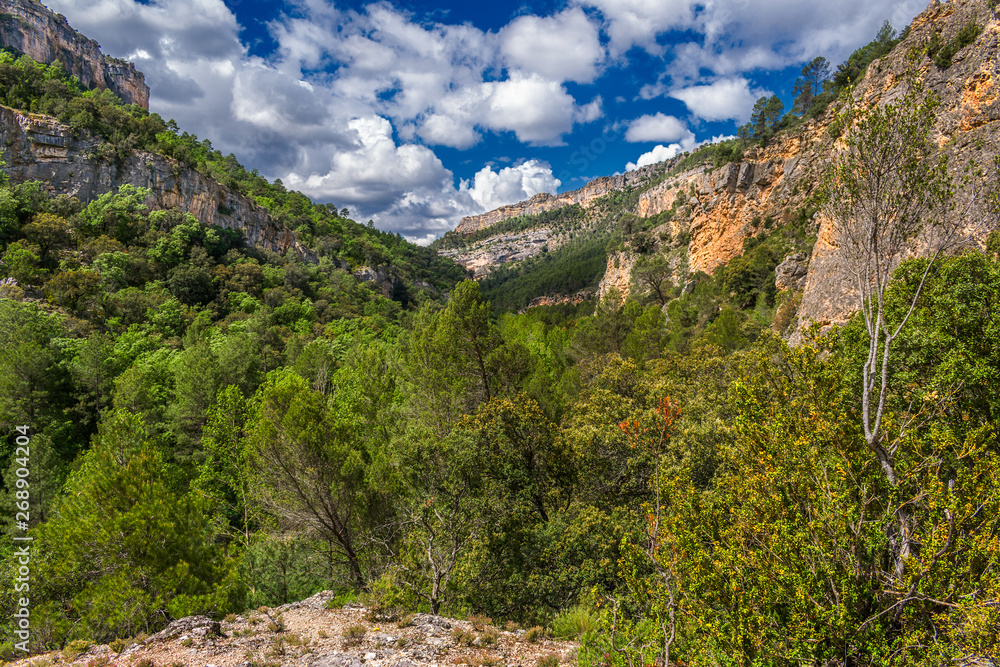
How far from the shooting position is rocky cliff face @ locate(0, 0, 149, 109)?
64.5 m

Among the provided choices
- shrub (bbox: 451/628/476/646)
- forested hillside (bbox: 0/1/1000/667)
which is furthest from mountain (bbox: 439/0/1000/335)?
shrub (bbox: 451/628/476/646)

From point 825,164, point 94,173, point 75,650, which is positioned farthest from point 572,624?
point 94,173

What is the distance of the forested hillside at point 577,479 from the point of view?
4219mm

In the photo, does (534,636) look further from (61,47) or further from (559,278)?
(61,47)

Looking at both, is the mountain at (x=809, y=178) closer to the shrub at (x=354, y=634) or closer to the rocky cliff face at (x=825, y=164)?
the rocky cliff face at (x=825, y=164)

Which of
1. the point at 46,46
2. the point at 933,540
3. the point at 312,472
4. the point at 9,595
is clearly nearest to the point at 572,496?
the point at 312,472

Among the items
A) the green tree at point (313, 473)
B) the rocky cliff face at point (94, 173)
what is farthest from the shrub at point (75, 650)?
the rocky cliff face at point (94, 173)

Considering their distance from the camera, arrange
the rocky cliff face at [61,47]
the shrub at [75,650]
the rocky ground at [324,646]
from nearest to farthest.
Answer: the rocky ground at [324,646], the shrub at [75,650], the rocky cliff face at [61,47]

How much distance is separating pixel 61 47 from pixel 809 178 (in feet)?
388

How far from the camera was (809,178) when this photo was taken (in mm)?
36688

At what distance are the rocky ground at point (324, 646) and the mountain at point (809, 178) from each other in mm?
8081

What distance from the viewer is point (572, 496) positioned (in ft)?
38.9

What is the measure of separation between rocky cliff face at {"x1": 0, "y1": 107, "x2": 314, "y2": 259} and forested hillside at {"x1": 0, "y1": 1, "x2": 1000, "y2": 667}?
1975 cm

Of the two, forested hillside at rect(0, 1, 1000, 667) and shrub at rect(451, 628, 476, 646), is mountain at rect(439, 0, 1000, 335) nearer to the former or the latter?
forested hillside at rect(0, 1, 1000, 667)
